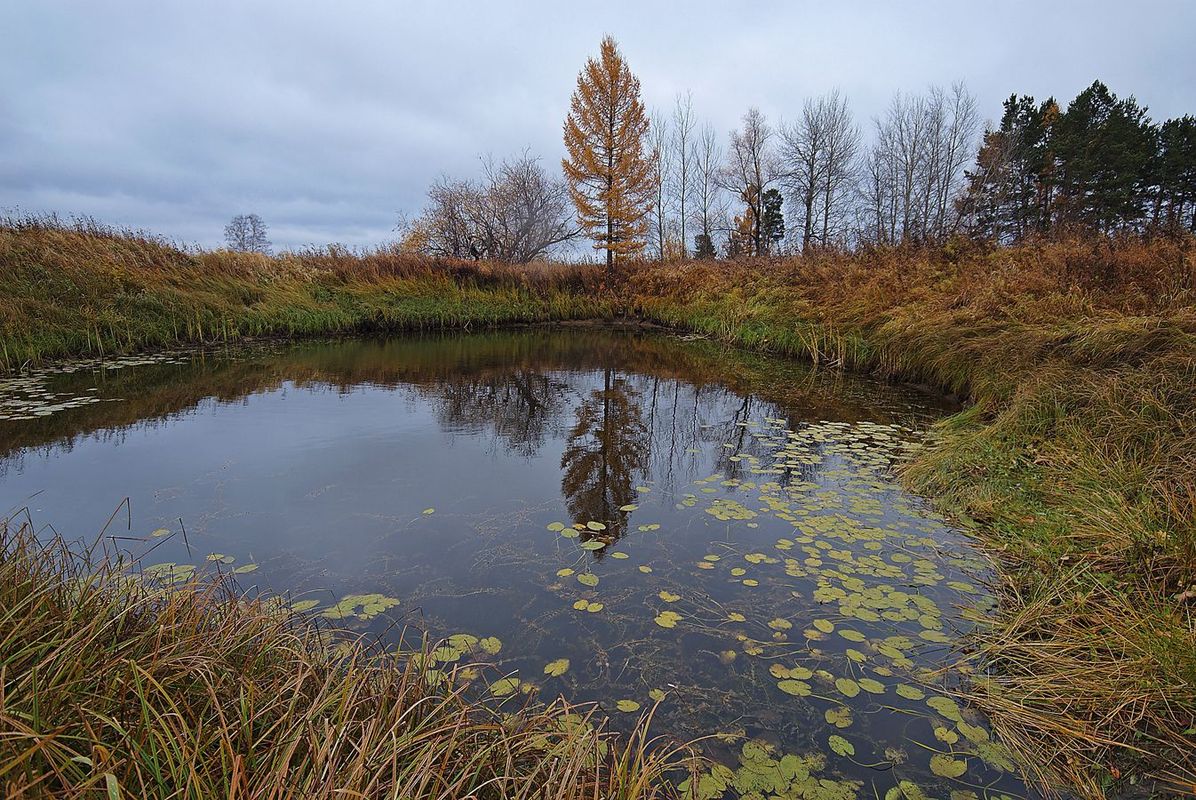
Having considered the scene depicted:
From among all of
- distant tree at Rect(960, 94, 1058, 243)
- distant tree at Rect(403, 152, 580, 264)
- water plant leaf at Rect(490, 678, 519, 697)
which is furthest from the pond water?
distant tree at Rect(960, 94, 1058, 243)

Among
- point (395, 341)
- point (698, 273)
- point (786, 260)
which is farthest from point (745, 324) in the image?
point (395, 341)

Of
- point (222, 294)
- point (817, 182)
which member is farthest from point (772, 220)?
point (222, 294)

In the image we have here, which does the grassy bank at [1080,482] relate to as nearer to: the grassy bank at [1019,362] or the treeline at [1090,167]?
the grassy bank at [1019,362]

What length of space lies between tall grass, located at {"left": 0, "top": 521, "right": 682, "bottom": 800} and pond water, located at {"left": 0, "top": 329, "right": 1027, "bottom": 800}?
50 cm

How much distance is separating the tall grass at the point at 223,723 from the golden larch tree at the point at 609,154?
22177 mm

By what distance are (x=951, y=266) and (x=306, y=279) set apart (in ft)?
53.1

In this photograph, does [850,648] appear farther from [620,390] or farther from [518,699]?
[620,390]

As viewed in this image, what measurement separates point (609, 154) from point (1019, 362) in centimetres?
2087

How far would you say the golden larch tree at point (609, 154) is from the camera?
23141 mm

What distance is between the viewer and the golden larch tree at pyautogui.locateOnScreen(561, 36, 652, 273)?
23.1m

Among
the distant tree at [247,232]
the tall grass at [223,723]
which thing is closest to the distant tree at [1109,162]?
the tall grass at [223,723]

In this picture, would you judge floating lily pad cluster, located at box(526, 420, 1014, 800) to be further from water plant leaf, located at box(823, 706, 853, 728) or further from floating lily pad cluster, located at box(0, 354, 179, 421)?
floating lily pad cluster, located at box(0, 354, 179, 421)

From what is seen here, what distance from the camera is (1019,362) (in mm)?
5617

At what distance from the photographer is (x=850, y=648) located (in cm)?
251
